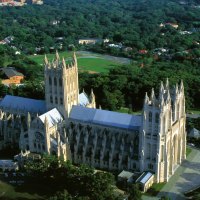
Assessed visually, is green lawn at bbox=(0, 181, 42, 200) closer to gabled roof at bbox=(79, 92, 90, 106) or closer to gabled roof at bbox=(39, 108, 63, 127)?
gabled roof at bbox=(39, 108, 63, 127)

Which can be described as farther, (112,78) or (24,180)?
(112,78)

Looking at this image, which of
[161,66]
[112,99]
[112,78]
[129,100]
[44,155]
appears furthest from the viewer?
[161,66]

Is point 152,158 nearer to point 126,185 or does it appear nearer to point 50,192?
point 126,185

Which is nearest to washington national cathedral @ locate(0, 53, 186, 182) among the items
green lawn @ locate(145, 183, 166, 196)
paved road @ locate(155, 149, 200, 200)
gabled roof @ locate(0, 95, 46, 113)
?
gabled roof @ locate(0, 95, 46, 113)

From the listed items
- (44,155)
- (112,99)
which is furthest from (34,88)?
(44,155)

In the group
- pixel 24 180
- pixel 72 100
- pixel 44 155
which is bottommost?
pixel 24 180

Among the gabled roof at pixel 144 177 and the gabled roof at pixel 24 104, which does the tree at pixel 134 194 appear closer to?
the gabled roof at pixel 144 177

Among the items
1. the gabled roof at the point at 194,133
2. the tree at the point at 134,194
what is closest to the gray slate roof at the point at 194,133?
the gabled roof at the point at 194,133

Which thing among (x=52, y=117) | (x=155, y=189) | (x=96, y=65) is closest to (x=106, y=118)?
(x=52, y=117)
